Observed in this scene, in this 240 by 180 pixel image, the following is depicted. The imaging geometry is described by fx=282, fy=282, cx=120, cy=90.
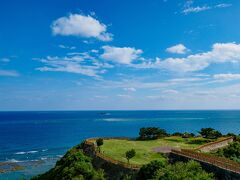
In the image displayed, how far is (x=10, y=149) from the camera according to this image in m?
119

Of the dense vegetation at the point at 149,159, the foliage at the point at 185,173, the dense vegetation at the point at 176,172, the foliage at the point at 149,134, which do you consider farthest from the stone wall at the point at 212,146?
the foliage at the point at 149,134

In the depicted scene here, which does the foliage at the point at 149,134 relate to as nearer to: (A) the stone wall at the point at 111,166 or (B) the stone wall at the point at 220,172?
(A) the stone wall at the point at 111,166

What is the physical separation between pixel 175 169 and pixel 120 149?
24.3 metres

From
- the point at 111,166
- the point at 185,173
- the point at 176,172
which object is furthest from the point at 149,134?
the point at 185,173

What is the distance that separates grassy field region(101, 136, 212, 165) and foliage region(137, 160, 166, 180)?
5.24 m

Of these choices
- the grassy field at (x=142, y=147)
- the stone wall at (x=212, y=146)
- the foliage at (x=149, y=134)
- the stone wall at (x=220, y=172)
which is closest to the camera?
the stone wall at (x=220, y=172)

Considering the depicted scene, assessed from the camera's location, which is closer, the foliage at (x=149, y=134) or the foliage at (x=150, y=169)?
the foliage at (x=150, y=169)

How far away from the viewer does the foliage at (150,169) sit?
36.3m

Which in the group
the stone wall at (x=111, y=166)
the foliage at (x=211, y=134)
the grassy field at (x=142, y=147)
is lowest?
the stone wall at (x=111, y=166)

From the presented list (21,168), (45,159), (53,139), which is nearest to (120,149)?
(21,168)

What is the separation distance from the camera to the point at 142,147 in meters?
55.8

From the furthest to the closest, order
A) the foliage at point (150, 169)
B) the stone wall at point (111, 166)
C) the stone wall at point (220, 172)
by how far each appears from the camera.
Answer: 1. the stone wall at point (111, 166)
2. the foliage at point (150, 169)
3. the stone wall at point (220, 172)

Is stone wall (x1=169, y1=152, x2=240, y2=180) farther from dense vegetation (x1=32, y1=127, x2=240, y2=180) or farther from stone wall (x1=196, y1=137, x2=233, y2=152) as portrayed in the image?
stone wall (x1=196, y1=137, x2=233, y2=152)

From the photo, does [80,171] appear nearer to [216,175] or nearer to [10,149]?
[216,175]
